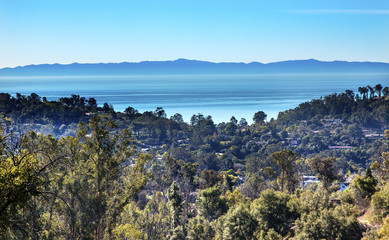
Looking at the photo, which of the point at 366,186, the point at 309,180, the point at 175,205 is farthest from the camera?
the point at 309,180

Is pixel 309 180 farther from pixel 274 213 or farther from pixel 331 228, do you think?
pixel 331 228

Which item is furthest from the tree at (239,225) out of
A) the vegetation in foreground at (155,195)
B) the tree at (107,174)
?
the tree at (107,174)

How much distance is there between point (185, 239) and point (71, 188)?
10374 mm

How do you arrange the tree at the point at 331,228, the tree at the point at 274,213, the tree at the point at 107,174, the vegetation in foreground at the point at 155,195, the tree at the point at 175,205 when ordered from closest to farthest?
the vegetation in foreground at the point at 155,195 → the tree at the point at 107,174 → the tree at the point at 331,228 → the tree at the point at 274,213 → the tree at the point at 175,205

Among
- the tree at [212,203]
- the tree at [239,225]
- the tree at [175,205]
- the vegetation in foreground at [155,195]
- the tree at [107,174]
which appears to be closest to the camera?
the vegetation in foreground at [155,195]

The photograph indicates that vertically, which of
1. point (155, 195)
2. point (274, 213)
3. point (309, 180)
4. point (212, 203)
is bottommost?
point (309, 180)

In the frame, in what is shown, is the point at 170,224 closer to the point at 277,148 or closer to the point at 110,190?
the point at 110,190


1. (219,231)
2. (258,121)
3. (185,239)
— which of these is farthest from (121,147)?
(258,121)

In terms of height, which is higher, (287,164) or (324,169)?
(324,169)

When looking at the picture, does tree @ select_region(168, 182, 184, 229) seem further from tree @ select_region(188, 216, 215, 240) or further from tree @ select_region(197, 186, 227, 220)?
tree @ select_region(188, 216, 215, 240)

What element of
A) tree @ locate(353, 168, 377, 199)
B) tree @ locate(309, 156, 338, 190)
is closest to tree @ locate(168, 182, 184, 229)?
tree @ locate(309, 156, 338, 190)

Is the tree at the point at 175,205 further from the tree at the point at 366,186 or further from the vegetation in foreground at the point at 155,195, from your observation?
the tree at the point at 366,186

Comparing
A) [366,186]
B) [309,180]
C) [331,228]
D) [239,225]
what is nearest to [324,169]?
[366,186]

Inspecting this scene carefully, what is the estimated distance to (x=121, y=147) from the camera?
10953mm
